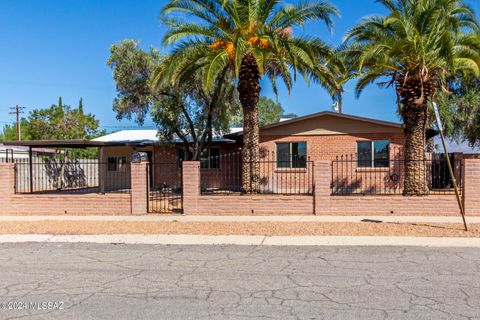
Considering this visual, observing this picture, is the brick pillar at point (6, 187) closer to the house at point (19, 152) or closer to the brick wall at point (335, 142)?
the brick wall at point (335, 142)

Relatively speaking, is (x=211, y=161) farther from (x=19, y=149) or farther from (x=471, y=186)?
(x=19, y=149)

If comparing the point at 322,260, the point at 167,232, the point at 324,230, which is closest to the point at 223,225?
the point at 167,232

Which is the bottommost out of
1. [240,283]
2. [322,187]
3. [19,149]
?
[240,283]

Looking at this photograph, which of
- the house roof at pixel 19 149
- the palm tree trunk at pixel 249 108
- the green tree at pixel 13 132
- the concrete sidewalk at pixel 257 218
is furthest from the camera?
the green tree at pixel 13 132

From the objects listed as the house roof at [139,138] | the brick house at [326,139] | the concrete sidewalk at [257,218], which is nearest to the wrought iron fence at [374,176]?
the brick house at [326,139]

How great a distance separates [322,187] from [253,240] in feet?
15.1

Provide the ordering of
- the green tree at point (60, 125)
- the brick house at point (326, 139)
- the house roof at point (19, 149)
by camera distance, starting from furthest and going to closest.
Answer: the green tree at point (60, 125), the house roof at point (19, 149), the brick house at point (326, 139)

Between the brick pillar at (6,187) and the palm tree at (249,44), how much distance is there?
19.3 feet

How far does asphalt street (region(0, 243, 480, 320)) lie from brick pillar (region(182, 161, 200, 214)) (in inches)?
203

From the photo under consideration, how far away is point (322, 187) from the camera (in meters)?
14.4

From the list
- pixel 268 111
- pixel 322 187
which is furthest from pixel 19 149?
pixel 268 111

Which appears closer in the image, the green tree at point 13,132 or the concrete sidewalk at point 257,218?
the concrete sidewalk at point 257,218

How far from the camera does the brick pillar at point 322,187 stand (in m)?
14.4

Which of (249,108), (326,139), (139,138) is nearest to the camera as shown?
(249,108)
